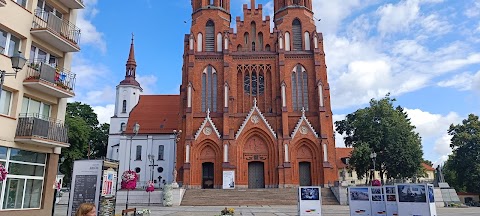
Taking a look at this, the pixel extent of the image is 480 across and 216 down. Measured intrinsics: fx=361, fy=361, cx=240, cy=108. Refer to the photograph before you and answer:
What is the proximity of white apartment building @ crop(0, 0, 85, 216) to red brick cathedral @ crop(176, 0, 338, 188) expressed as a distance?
21.1 metres

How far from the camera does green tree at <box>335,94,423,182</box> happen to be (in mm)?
40031

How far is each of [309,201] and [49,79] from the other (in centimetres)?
1365

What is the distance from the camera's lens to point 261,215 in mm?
19844

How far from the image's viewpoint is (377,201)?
16109 millimetres

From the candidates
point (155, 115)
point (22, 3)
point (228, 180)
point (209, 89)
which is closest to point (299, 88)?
point (209, 89)

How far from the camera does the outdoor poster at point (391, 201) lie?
14859 mm

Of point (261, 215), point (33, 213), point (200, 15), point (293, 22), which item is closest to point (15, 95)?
point (33, 213)

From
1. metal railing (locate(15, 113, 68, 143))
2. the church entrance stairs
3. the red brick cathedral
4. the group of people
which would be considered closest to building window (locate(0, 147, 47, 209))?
metal railing (locate(15, 113, 68, 143))

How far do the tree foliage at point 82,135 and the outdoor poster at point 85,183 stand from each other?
24.0 metres

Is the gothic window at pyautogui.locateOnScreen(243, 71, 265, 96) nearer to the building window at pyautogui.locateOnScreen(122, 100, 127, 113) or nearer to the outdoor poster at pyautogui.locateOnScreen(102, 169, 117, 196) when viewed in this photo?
the building window at pyautogui.locateOnScreen(122, 100, 127, 113)

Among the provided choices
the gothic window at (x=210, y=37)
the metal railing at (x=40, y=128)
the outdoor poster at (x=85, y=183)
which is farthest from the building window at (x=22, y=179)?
the gothic window at (x=210, y=37)

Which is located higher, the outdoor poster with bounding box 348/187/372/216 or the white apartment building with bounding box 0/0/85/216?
the white apartment building with bounding box 0/0/85/216

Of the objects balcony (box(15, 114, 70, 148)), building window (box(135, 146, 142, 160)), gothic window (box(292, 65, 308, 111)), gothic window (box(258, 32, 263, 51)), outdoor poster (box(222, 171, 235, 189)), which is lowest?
outdoor poster (box(222, 171, 235, 189))

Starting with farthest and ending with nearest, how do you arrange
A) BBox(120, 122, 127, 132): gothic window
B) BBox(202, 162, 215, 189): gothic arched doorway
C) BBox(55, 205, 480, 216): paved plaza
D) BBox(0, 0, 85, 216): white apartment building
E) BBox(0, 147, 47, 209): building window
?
BBox(120, 122, 127, 132): gothic window < BBox(202, 162, 215, 189): gothic arched doorway < BBox(55, 205, 480, 216): paved plaza < BBox(0, 0, 85, 216): white apartment building < BBox(0, 147, 47, 209): building window
